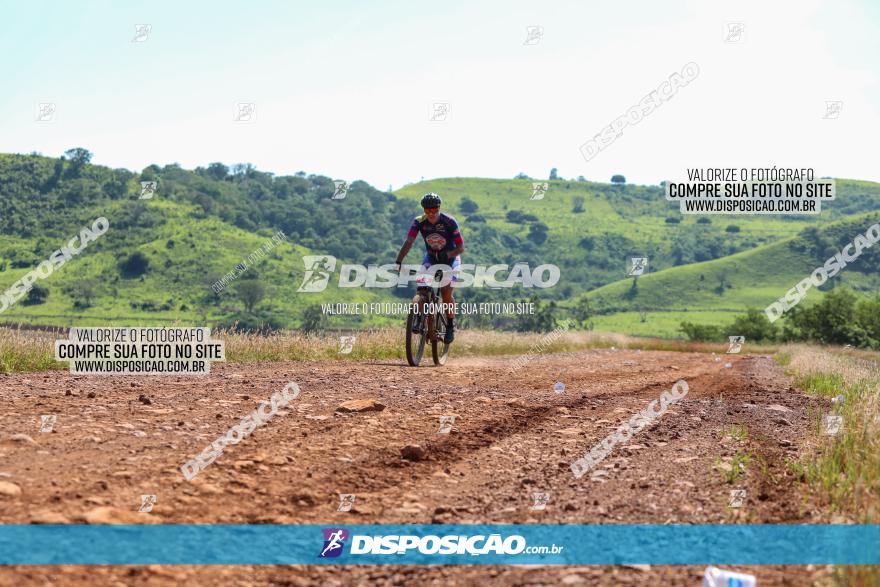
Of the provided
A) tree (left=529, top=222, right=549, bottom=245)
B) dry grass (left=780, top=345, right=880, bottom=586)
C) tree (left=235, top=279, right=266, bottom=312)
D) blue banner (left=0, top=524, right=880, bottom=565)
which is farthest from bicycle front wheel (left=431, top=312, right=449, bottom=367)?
tree (left=529, top=222, right=549, bottom=245)

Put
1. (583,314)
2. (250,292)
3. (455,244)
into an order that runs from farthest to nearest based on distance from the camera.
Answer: (583,314) → (250,292) → (455,244)

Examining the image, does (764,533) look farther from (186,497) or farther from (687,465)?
(186,497)

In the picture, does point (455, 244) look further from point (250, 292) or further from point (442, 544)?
point (250, 292)

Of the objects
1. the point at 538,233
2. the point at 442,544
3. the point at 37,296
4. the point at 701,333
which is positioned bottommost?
the point at 701,333

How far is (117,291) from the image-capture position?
377ft

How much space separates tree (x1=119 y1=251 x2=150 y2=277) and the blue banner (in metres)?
128

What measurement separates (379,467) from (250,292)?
4240 inches

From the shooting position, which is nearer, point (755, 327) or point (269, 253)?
point (755, 327)

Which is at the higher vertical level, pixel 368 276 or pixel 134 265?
pixel 134 265

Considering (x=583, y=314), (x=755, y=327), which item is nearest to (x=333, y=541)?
(x=755, y=327)

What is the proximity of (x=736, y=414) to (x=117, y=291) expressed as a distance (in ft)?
395

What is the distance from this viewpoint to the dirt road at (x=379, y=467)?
3.79m

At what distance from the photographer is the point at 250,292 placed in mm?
109125

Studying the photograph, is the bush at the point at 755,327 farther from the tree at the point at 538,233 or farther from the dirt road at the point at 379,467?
the tree at the point at 538,233
